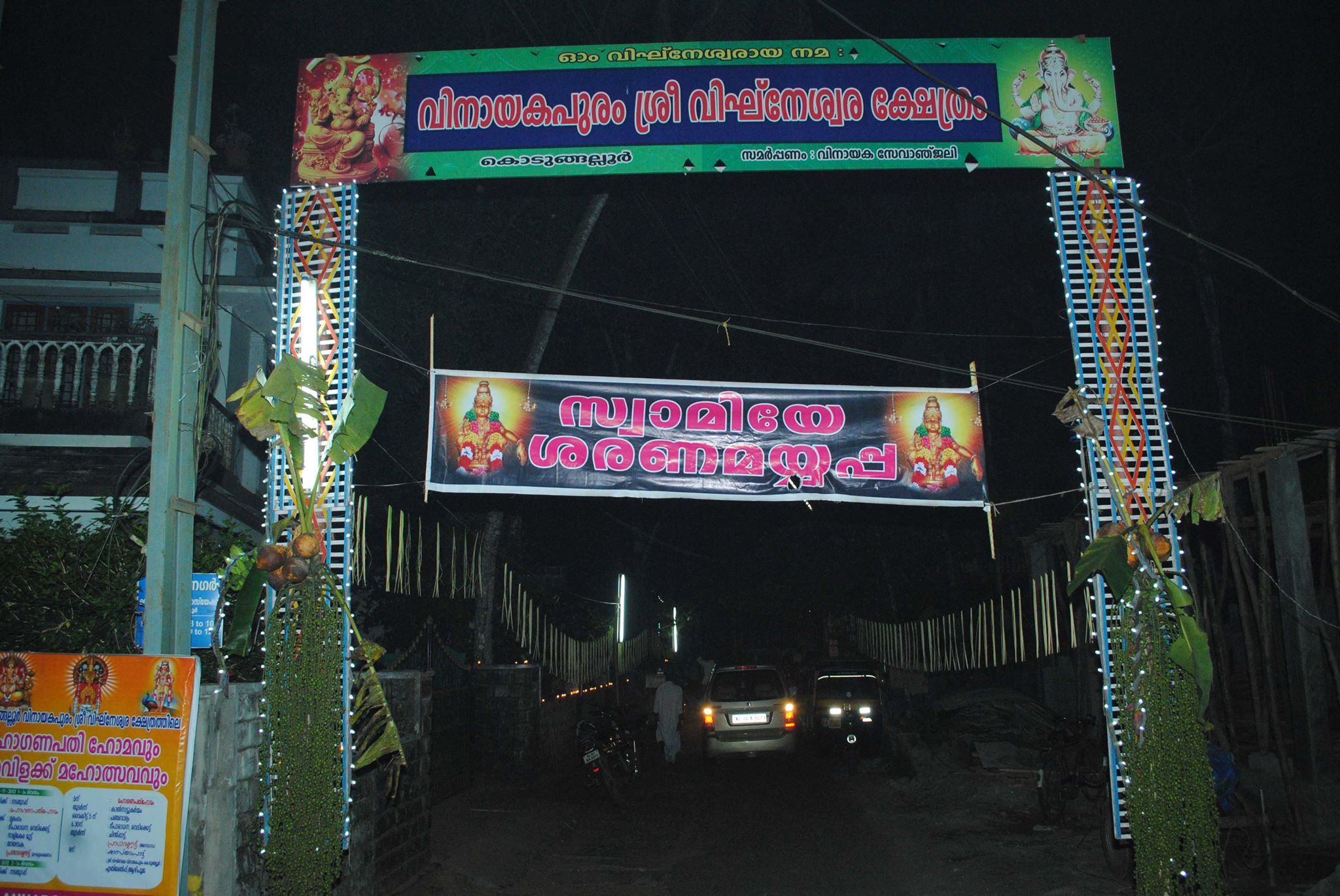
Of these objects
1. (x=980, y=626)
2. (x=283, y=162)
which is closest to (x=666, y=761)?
(x=980, y=626)

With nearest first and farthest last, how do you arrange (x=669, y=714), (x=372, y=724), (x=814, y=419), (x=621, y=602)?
(x=372, y=724) → (x=814, y=419) → (x=669, y=714) → (x=621, y=602)

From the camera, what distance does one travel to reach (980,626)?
19.1 m

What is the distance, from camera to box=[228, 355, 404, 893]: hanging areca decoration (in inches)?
231

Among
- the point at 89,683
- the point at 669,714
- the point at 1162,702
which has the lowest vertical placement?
the point at 669,714

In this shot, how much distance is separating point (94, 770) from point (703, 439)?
4.83 m

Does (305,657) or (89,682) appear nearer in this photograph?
(89,682)

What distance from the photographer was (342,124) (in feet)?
26.3

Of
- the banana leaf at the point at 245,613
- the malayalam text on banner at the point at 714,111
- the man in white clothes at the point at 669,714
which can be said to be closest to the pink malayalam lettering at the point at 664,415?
the malayalam text on banner at the point at 714,111

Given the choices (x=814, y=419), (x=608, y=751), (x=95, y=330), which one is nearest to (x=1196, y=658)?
(x=814, y=419)

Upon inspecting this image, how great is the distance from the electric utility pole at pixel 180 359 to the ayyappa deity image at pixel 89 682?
0.88 ft

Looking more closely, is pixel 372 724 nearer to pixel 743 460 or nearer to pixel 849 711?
pixel 743 460

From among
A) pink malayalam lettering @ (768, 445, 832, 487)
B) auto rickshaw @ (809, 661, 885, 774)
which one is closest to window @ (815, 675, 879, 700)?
auto rickshaw @ (809, 661, 885, 774)

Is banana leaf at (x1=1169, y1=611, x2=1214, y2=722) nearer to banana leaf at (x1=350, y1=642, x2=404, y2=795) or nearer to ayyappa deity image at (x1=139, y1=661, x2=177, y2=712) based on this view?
banana leaf at (x1=350, y1=642, x2=404, y2=795)

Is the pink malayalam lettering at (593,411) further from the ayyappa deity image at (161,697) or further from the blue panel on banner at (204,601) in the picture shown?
the ayyappa deity image at (161,697)
